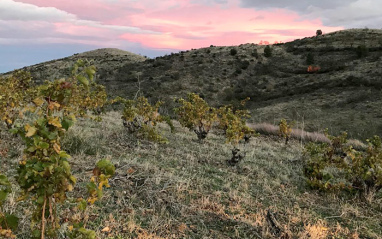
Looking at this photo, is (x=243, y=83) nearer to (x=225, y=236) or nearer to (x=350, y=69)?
(x=350, y=69)

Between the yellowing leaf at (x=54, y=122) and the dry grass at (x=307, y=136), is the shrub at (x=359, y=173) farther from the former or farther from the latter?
the dry grass at (x=307, y=136)

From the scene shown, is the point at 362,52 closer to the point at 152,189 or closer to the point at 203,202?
the point at 203,202

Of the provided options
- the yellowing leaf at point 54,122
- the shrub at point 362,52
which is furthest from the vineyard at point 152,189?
the shrub at point 362,52

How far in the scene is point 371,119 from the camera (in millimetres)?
21781

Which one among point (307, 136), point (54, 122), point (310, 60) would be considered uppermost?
point (310, 60)

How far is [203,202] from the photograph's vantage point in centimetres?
482

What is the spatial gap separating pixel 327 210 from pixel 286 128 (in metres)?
8.23

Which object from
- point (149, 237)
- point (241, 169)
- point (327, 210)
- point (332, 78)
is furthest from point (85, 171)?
point (332, 78)

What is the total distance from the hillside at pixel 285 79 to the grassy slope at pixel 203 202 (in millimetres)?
15976

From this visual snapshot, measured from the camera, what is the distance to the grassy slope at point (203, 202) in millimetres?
3977

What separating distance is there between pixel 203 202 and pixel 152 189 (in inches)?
35.7

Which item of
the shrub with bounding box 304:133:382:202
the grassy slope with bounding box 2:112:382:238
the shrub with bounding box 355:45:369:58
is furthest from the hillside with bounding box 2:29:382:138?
the grassy slope with bounding box 2:112:382:238

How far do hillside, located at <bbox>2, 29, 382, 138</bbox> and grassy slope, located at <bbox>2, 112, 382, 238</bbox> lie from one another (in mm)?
15976

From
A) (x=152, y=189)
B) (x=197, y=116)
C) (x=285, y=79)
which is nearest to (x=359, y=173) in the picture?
(x=152, y=189)
